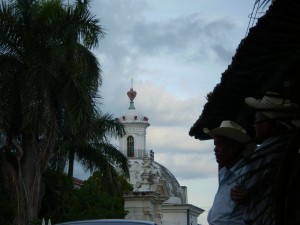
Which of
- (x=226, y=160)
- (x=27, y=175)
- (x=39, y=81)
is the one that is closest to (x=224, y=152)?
(x=226, y=160)

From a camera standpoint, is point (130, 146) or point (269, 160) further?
point (130, 146)

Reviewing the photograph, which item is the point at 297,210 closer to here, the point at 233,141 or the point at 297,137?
the point at 297,137

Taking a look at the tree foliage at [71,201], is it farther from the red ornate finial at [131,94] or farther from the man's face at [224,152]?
the red ornate finial at [131,94]

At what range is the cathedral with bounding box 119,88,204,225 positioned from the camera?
37938mm

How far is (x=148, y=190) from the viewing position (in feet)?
137

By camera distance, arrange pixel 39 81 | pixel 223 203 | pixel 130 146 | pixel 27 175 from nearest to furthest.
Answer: pixel 223 203, pixel 39 81, pixel 27 175, pixel 130 146

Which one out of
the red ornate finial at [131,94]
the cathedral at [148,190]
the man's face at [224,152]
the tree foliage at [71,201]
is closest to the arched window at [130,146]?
the cathedral at [148,190]

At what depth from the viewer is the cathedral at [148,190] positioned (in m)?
37.9

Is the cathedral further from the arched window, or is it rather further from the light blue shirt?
the light blue shirt

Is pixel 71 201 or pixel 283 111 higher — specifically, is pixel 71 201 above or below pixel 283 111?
above

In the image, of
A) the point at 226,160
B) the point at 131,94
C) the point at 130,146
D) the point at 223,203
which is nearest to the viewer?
the point at 223,203

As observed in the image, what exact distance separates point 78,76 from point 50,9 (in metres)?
2.50

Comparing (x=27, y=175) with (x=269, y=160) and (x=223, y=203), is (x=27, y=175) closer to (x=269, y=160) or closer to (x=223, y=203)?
(x=223, y=203)

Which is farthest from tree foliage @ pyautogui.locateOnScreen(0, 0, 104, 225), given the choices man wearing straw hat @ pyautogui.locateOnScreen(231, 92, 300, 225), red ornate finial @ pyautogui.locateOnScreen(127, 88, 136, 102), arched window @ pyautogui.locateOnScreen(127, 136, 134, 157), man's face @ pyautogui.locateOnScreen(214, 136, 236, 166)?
arched window @ pyautogui.locateOnScreen(127, 136, 134, 157)
